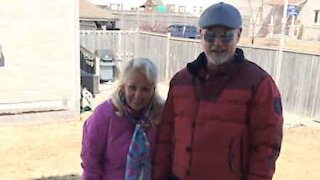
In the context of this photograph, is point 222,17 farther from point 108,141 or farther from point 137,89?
point 108,141

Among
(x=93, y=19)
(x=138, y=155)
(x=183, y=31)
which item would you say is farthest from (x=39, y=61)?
(x=183, y=31)

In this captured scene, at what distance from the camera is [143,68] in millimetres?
2096

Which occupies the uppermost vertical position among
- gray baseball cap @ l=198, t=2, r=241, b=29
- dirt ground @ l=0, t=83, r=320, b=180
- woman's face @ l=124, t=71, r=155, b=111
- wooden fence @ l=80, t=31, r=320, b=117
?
gray baseball cap @ l=198, t=2, r=241, b=29

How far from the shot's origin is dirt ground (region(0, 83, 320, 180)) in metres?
6.16

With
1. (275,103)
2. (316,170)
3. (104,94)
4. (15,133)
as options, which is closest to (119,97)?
(275,103)

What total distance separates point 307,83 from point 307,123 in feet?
3.12

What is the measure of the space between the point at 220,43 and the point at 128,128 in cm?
66

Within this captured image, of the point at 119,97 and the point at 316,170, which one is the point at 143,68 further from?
the point at 316,170

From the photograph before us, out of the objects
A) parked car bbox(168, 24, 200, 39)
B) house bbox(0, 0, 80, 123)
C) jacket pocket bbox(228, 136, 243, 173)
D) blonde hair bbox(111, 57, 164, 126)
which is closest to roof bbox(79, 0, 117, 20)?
parked car bbox(168, 24, 200, 39)

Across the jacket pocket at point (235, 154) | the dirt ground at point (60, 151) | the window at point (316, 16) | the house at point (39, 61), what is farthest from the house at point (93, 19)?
the window at point (316, 16)

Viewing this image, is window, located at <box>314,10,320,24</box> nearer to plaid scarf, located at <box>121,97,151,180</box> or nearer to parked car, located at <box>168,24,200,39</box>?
parked car, located at <box>168,24,200,39</box>

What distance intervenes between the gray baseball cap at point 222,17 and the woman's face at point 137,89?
452mm

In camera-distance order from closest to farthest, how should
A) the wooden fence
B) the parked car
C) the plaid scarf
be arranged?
the plaid scarf, the wooden fence, the parked car

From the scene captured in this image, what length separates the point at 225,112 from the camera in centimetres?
177
